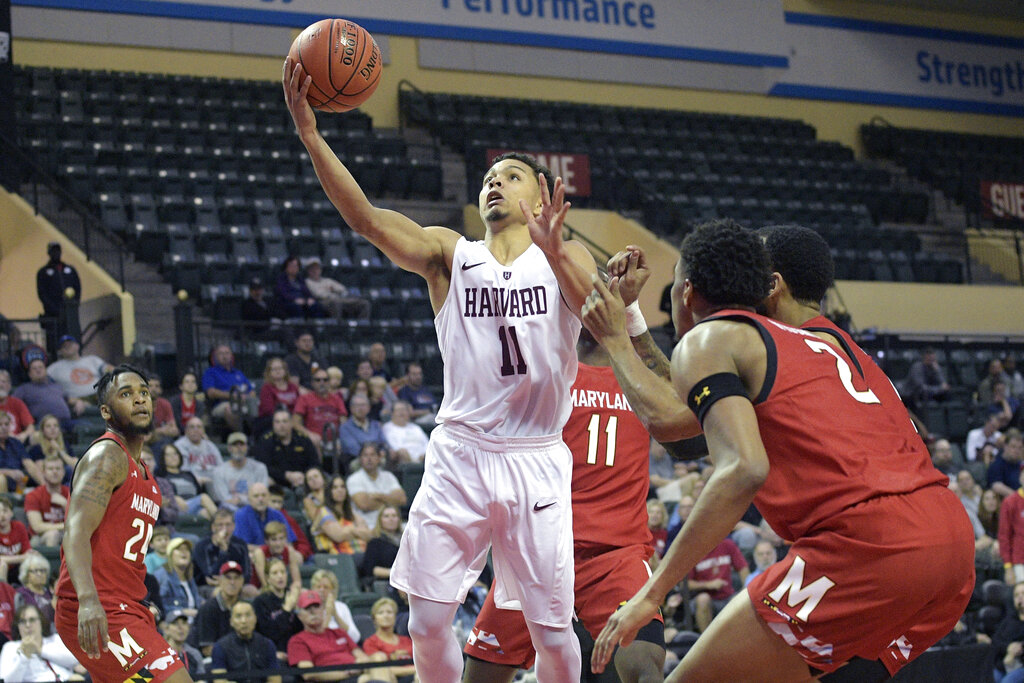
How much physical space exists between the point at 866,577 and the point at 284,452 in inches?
324

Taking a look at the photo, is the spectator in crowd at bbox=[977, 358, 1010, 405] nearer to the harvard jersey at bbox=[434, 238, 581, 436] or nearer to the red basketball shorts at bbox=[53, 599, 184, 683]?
the harvard jersey at bbox=[434, 238, 581, 436]

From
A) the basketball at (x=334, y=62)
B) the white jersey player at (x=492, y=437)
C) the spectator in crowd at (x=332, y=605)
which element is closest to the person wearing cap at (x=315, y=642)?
the spectator in crowd at (x=332, y=605)

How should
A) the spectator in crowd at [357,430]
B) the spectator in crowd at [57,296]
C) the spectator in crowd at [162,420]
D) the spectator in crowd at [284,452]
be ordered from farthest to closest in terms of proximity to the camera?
the spectator in crowd at [57,296] < the spectator in crowd at [357,430] < the spectator in crowd at [284,452] < the spectator in crowd at [162,420]

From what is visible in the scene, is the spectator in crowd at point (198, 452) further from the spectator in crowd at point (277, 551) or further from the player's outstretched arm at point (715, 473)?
the player's outstretched arm at point (715, 473)

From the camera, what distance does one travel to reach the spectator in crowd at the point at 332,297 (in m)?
14.0

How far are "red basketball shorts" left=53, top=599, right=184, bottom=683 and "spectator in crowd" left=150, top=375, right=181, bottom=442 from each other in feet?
18.0

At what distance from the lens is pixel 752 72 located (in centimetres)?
2383

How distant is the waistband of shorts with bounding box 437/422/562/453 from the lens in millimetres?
4219

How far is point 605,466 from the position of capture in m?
5.10

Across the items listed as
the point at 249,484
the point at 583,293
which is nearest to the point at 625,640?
the point at 583,293

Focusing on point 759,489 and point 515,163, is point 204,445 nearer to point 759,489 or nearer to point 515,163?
point 515,163

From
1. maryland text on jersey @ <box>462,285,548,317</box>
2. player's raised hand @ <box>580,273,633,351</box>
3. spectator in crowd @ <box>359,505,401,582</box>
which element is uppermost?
maryland text on jersey @ <box>462,285,548,317</box>

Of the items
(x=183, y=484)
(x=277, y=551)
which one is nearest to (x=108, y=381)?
(x=277, y=551)

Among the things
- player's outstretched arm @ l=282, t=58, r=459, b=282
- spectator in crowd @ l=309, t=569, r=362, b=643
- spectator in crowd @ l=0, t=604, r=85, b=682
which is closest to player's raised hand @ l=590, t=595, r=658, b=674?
player's outstretched arm @ l=282, t=58, r=459, b=282
